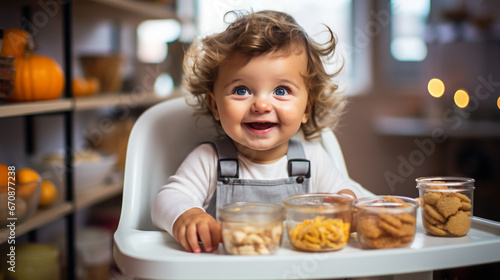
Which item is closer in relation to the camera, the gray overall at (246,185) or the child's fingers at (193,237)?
the child's fingers at (193,237)

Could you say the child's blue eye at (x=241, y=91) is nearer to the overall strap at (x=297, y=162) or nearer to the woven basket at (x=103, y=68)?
the overall strap at (x=297, y=162)

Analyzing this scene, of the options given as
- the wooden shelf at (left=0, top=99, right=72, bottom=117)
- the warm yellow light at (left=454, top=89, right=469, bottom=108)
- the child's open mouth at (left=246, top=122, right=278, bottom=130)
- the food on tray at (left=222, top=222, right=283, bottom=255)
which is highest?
the warm yellow light at (left=454, top=89, right=469, bottom=108)

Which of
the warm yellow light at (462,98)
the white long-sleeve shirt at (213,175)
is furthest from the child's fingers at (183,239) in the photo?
the warm yellow light at (462,98)

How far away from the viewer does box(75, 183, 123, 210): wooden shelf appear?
167 cm

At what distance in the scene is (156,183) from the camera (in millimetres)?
899

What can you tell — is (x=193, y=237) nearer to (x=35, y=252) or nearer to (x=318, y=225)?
(x=318, y=225)

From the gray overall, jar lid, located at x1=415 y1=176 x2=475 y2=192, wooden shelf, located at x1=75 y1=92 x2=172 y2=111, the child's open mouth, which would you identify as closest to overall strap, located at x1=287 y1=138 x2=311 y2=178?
the gray overall

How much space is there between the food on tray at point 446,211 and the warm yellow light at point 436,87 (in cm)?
203

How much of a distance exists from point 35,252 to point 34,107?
1.38ft

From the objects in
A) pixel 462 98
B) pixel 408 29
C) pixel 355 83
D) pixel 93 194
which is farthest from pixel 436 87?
pixel 93 194

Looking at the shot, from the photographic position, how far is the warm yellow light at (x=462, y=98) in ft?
7.76

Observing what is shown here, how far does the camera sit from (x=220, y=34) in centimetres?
84

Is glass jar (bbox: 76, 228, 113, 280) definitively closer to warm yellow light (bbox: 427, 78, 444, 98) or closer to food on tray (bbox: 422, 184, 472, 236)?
food on tray (bbox: 422, 184, 472, 236)

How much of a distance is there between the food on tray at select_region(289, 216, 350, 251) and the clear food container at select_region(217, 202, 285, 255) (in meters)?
0.03
